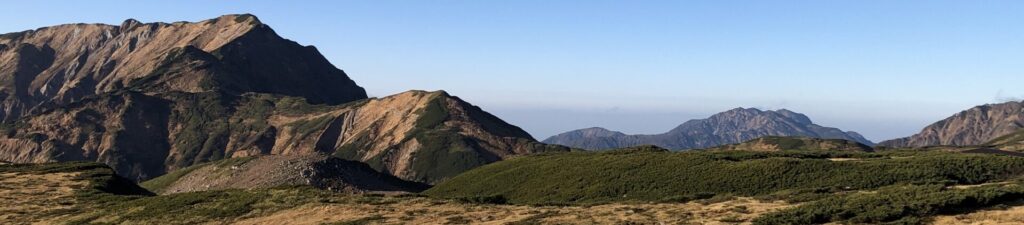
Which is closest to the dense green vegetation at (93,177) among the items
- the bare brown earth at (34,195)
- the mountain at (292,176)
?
the bare brown earth at (34,195)

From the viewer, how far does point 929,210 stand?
118 feet

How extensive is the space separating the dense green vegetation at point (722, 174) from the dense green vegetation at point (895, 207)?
787 inches

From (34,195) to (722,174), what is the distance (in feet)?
249

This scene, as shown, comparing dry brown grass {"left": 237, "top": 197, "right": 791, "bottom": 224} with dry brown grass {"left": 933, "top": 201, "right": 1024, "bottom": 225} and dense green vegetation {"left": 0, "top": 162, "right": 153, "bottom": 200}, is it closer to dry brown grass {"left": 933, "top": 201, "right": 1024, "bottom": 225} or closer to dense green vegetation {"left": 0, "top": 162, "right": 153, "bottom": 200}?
dry brown grass {"left": 933, "top": 201, "right": 1024, "bottom": 225}

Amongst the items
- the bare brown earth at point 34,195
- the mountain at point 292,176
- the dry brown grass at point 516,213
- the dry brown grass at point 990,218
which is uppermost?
the dry brown grass at point 990,218

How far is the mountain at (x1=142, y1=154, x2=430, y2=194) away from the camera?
99875 millimetres

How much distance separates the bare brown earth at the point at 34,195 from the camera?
57622 millimetres

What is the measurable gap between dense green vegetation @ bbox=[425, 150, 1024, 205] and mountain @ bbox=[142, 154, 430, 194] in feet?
54.1

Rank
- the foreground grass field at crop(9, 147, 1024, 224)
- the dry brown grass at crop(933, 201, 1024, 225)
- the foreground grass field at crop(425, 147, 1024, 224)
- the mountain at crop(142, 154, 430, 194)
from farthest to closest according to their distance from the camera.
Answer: the mountain at crop(142, 154, 430, 194) < the foreground grass field at crop(425, 147, 1024, 224) < the foreground grass field at crop(9, 147, 1024, 224) < the dry brown grass at crop(933, 201, 1024, 225)

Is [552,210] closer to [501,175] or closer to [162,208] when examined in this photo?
[162,208]

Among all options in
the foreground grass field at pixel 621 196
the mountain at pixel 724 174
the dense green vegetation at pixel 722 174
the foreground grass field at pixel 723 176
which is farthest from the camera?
the dense green vegetation at pixel 722 174

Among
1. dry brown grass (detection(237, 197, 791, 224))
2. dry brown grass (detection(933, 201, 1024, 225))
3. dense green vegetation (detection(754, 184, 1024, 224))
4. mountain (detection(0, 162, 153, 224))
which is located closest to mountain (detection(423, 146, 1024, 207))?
dry brown grass (detection(237, 197, 791, 224))

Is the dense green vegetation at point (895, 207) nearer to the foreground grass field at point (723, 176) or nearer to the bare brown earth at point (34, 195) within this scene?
the foreground grass field at point (723, 176)

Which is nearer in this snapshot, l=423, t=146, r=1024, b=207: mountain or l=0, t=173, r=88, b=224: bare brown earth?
l=0, t=173, r=88, b=224: bare brown earth
